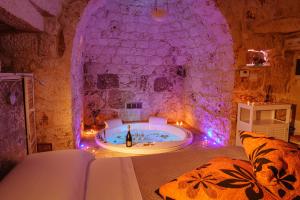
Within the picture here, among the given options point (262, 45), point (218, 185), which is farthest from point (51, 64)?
point (262, 45)

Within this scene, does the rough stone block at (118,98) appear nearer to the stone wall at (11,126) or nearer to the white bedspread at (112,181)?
the stone wall at (11,126)

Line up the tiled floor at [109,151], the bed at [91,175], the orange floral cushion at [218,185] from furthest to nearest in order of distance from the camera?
the tiled floor at [109,151], the bed at [91,175], the orange floral cushion at [218,185]

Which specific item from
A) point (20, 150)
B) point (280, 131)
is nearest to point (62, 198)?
point (20, 150)

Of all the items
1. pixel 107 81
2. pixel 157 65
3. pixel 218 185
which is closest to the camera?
pixel 218 185

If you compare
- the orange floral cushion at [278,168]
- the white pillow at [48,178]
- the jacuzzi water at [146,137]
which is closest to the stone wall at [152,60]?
the jacuzzi water at [146,137]

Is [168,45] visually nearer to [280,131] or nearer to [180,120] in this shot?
[180,120]

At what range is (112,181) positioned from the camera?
4.18ft

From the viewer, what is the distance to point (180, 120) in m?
5.03

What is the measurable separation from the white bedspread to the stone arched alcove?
198cm

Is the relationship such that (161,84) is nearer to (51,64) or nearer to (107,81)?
(107,81)

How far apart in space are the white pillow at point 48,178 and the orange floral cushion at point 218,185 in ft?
1.61

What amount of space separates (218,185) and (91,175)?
0.83m

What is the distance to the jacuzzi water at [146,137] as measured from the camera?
3959 millimetres

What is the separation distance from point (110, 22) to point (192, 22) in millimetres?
1550
